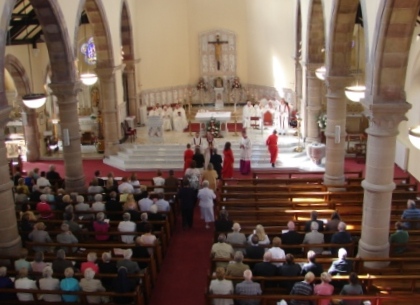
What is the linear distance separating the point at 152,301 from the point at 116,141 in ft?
40.3

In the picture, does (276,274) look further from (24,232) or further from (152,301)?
(24,232)

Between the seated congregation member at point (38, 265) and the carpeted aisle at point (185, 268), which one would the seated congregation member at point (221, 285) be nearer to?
the carpeted aisle at point (185, 268)

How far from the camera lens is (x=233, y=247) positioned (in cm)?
1141

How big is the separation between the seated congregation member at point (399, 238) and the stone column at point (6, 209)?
8.67 metres

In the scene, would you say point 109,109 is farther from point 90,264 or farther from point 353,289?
point 353,289

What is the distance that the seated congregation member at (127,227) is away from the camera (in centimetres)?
1237

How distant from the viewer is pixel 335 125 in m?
16.5

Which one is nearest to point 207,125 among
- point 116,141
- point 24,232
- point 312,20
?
point 116,141

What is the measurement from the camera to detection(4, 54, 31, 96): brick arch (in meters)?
22.3

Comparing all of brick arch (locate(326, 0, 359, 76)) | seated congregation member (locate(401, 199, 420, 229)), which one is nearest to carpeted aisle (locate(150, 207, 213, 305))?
seated congregation member (locate(401, 199, 420, 229))

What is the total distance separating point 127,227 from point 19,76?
13104 millimetres

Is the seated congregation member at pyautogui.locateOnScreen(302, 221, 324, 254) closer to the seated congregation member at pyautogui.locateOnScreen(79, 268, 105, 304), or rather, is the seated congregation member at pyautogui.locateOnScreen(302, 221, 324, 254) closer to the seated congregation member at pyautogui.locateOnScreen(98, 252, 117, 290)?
the seated congregation member at pyautogui.locateOnScreen(98, 252, 117, 290)

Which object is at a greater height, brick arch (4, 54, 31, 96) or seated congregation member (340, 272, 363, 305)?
brick arch (4, 54, 31, 96)

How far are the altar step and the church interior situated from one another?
0.06 metres
